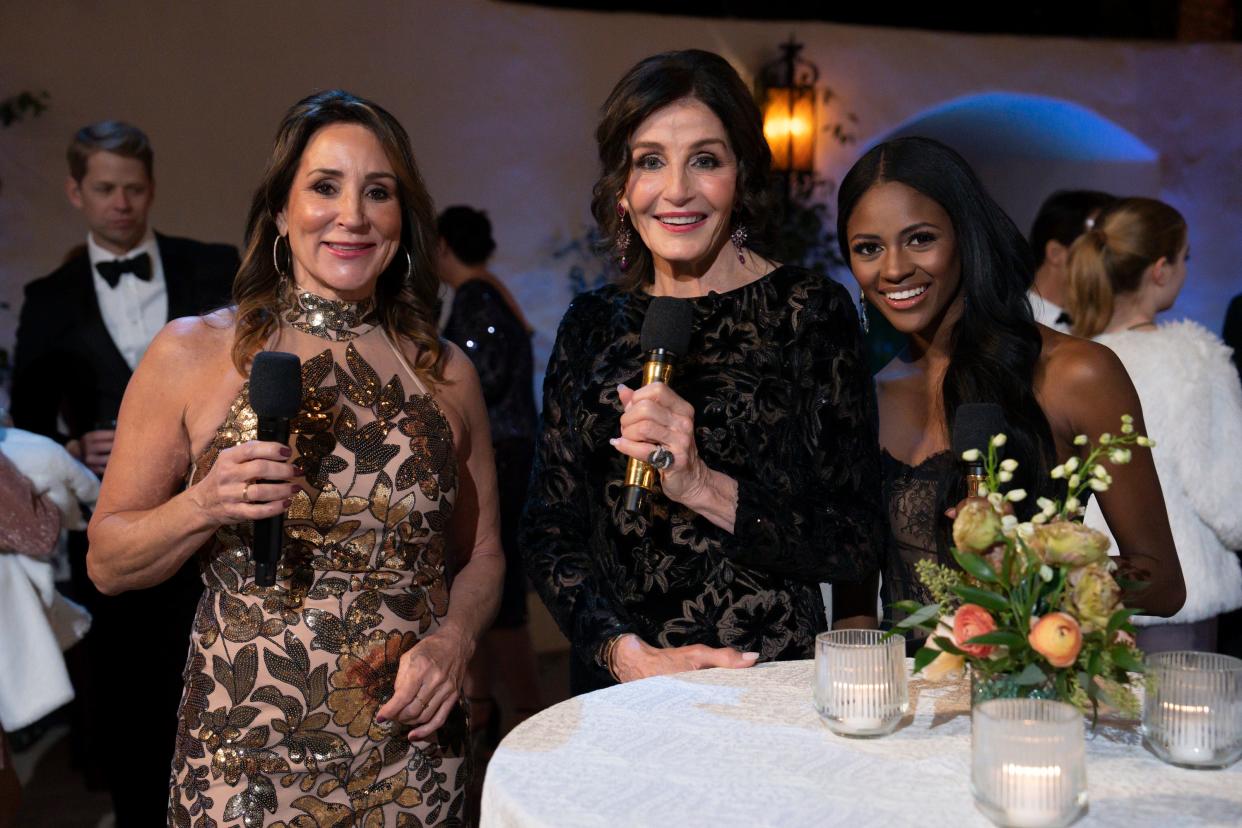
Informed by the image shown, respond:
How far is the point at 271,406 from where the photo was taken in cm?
202

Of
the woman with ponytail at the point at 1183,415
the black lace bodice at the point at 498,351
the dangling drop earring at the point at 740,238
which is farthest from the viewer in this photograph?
the black lace bodice at the point at 498,351

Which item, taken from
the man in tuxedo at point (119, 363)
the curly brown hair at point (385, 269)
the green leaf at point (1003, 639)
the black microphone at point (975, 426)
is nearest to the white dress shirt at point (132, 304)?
the man in tuxedo at point (119, 363)

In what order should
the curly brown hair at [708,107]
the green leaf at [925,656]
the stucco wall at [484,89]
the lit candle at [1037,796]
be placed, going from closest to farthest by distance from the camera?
the lit candle at [1037,796] < the green leaf at [925,656] < the curly brown hair at [708,107] < the stucco wall at [484,89]

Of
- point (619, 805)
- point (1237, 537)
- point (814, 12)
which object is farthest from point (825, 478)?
point (814, 12)

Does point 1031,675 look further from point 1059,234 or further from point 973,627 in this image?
point 1059,234

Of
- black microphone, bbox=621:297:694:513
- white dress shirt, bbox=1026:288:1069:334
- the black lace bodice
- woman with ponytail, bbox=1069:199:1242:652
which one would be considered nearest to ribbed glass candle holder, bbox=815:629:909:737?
black microphone, bbox=621:297:694:513

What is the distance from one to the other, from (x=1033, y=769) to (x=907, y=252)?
1.27m

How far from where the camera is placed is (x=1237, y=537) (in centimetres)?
368

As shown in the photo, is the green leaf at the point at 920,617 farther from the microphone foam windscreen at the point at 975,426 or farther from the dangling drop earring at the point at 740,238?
the dangling drop earring at the point at 740,238

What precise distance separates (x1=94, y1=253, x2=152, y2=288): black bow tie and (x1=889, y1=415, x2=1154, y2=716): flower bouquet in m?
3.14

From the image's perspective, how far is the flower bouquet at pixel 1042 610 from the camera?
1.66 m

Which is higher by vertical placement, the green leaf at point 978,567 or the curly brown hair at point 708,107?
the curly brown hair at point 708,107

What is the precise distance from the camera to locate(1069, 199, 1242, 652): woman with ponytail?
3.65 meters

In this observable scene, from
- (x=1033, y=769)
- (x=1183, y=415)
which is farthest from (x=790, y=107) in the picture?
(x=1033, y=769)
